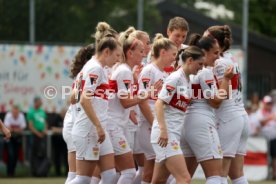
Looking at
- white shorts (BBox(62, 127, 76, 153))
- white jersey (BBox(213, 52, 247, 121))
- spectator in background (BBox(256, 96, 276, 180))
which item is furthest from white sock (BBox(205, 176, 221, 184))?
spectator in background (BBox(256, 96, 276, 180))

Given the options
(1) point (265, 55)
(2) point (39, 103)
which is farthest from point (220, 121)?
(1) point (265, 55)

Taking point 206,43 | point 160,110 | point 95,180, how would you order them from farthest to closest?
1. point 95,180
2. point 206,43
3. point 160,110

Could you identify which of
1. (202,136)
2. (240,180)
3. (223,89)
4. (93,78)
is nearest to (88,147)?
(93,78)

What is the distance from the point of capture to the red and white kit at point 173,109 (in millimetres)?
11078

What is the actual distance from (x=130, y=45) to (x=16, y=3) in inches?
398

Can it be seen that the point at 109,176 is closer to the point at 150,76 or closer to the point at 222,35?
the point at 150,76

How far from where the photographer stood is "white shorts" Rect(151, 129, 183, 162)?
1105cm

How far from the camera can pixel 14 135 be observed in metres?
22.4

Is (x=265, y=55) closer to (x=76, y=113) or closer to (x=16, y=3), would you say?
(x=16, y=3)

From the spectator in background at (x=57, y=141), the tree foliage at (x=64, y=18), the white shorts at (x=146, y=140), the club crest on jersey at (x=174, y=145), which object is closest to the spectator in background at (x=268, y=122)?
the tree foliage at (x=64, y=18)

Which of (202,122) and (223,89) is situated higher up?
(223,89)

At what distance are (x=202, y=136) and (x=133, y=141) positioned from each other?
1.50 m

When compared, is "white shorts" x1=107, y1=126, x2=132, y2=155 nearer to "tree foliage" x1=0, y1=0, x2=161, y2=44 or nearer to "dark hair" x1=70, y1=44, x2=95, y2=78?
"dark hair" x1=70, y1=44, x2=95, y2=78

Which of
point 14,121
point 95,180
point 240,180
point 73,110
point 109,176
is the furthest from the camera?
point 14,121
